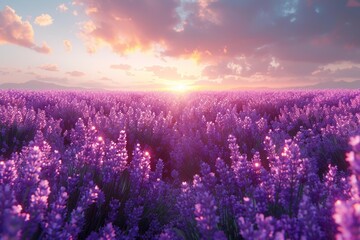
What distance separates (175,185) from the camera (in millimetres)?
4465

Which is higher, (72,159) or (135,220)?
(72,159)

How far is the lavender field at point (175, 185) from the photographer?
4.78ft

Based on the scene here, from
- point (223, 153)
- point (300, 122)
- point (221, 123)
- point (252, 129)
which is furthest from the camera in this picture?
point (300, 122)

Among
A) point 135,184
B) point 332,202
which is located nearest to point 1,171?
point 135,184

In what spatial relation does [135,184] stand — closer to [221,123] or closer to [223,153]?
[223,153]

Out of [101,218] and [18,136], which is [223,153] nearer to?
[101,218]

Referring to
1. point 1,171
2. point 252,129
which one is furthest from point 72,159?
point 252,129

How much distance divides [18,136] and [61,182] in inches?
93.8

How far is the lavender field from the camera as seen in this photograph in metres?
1.46

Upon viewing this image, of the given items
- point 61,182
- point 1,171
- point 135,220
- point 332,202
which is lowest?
point 135,220

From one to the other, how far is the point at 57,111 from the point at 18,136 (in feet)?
9.47

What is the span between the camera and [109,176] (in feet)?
9.41

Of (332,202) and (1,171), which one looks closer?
(1,171)

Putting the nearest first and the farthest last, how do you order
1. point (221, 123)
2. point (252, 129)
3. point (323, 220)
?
1. point (323, 220)
2. point (252, 129)
3. point (221, 123)
